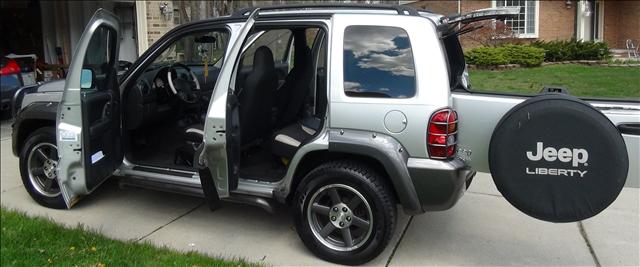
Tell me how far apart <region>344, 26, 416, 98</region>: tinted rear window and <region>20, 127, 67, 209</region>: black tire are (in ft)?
9.20

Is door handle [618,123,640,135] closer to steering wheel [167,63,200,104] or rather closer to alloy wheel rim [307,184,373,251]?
alloy wheel rim [307,184,373,251]

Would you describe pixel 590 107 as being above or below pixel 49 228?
above

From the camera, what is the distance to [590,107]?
330 cm

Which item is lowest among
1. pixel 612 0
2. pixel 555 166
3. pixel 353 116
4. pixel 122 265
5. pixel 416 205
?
pixel 122 265

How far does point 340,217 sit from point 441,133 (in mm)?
926

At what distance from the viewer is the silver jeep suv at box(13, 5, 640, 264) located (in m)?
3.40

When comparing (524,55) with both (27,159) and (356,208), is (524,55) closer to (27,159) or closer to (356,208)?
(356,208)

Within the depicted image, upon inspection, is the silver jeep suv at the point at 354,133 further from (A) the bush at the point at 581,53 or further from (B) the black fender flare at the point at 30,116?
(A) the bush at the point at 581,53

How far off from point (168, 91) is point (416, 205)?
2.77m

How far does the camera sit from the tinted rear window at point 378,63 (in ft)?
12.0

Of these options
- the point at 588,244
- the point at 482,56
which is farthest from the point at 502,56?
the point at 588,244

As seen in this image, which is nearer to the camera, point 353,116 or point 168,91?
point 353,116

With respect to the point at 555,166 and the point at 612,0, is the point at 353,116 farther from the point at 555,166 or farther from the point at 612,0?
the point at 612,0

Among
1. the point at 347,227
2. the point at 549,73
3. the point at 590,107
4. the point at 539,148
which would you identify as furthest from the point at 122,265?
the point at 549,73
